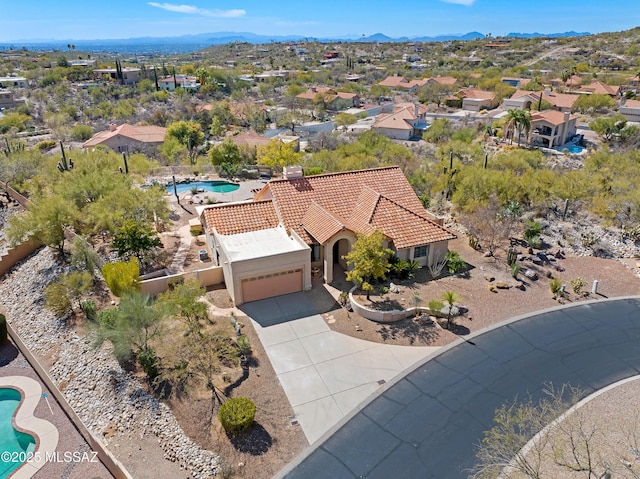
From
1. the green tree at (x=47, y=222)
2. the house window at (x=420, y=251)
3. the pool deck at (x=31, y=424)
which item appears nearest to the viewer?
the pool deck at (x=31, y=424)

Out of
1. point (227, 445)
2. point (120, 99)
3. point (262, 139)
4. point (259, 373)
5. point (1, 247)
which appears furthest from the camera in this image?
point (120, 99)

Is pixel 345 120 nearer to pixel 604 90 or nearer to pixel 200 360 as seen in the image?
pixel 604 90

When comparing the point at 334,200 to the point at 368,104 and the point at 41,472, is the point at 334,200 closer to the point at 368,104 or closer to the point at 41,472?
the point at 41,472

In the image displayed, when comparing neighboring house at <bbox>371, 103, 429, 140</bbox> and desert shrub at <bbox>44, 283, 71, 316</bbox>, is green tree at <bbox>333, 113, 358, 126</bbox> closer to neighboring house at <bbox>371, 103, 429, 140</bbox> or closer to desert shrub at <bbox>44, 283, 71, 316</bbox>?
neighboring house at <bbox>371, 103, 429, 140</bbox>

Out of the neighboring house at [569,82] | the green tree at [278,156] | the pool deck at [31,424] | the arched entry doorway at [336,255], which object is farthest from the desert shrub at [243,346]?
the neighboring house at [569,82]

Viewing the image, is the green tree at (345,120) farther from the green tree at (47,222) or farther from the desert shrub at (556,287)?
the desert shrub at (556,287)

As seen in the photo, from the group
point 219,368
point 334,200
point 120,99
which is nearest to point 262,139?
point 334,200
